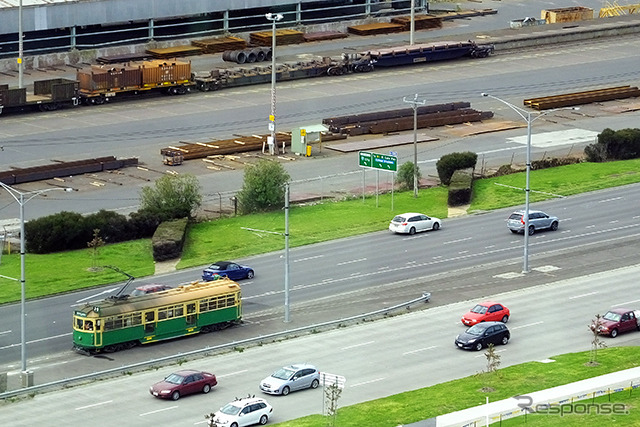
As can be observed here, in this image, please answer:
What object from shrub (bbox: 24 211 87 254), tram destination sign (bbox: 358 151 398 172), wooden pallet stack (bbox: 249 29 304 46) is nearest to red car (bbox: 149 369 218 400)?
shrub (bbox: 24 211 87 254)

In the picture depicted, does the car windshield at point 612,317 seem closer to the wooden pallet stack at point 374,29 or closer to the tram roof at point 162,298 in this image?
the tram roof at point 162,298

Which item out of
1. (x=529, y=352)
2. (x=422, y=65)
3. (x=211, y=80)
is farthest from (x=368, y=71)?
(x=529, y=352)

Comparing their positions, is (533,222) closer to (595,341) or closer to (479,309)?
(479,309)

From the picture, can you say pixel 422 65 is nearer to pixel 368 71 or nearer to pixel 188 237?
pixel 368 71

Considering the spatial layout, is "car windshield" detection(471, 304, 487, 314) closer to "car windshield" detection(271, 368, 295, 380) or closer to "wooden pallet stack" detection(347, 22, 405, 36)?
"car windshield" detection(271, 368, 295, 380)

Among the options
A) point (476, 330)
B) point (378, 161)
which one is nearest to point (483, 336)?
point (476, 330)

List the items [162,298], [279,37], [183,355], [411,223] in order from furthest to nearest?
[279,37] → [411,223] → [162,298] → [183,355]

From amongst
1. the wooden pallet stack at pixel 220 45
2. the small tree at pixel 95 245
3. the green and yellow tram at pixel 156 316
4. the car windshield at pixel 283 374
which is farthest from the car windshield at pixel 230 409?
the wooden pallet stack at pixel 220 45
